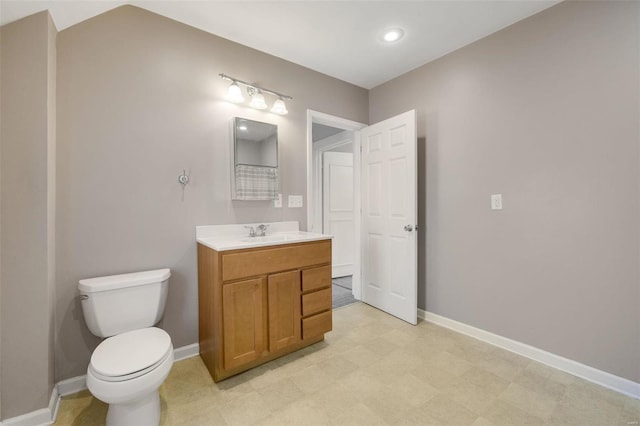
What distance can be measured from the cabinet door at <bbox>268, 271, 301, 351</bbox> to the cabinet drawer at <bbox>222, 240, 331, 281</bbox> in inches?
3.0

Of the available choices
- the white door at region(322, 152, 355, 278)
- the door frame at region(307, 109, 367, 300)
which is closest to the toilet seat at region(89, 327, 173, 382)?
the door frame at region(307, 109, 367, 300)

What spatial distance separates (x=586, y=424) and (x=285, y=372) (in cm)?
167

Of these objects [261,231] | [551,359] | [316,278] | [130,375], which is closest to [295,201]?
[261,231]

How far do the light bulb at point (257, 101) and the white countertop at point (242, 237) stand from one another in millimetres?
1008

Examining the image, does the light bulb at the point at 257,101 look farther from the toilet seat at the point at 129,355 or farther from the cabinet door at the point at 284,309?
the toilet seat at the point at 129,355

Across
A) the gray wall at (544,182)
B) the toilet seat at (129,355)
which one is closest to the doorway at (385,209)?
the gray wall at (544,182)

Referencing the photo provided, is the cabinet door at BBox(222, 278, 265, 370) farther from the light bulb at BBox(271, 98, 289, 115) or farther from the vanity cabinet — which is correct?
the light bulb at BBox(271, 98, 289, 115)

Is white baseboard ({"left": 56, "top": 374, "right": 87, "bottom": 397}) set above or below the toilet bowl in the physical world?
below

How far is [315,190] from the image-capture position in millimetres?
4078

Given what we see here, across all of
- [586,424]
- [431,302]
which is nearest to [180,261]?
[431,302]

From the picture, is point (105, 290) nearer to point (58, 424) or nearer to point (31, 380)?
point (31, 380)

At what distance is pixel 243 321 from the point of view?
1758 millimetres

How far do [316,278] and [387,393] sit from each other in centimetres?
88

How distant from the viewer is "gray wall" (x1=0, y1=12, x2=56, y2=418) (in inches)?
51.9
